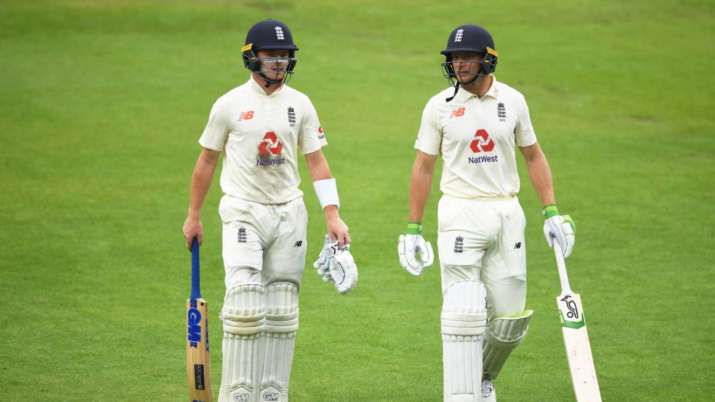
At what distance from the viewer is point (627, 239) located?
12.5m

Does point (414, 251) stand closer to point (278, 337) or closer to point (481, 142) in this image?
point (481, 142)

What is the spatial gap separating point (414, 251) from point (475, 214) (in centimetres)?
50

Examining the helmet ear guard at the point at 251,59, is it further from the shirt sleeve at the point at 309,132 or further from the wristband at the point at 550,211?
the wristband at the point at 550,211

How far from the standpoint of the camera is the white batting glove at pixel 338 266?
7586 millimetres

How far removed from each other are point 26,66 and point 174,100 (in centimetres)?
279

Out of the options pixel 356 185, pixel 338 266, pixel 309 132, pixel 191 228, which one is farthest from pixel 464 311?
pixel 356 185

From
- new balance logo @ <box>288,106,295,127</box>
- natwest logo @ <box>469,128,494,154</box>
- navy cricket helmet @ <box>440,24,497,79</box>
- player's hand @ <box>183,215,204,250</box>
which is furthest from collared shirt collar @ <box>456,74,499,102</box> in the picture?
player's hand @ <box>183,215,204,250</box>

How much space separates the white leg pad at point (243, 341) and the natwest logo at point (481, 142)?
159cm

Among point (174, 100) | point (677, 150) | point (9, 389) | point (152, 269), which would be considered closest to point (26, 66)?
point (174, 100)

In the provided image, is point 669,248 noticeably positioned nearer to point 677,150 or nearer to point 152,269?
point 677,150

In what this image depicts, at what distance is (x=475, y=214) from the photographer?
7.58m

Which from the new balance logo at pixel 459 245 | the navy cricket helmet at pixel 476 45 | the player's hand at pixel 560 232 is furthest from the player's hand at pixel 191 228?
the player's hand at pixel 560 232

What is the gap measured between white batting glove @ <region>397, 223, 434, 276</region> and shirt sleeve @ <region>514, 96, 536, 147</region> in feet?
2.83

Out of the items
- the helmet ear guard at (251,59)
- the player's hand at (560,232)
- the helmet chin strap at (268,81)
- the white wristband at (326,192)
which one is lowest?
the player's hand at (560,232)
